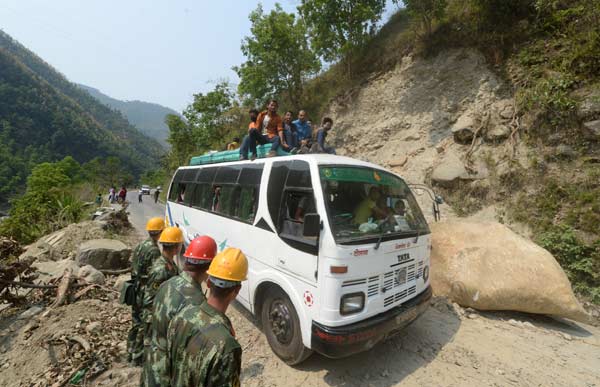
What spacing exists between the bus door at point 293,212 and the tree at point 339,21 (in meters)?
11.4

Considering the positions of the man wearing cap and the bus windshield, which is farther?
the bus windshield

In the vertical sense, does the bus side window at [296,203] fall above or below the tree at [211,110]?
below

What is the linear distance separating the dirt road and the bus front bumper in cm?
60

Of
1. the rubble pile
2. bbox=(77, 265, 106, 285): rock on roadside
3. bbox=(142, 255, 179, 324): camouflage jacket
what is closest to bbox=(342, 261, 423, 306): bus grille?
bbox=(142, 255, 179, 324): camouflage jacket

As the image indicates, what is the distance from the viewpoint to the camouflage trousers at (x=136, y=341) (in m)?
3.52

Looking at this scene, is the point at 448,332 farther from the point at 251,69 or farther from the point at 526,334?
the point at 251,69

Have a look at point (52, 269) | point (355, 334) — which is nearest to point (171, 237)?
point (355, 334)

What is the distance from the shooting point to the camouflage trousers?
11.5 ft

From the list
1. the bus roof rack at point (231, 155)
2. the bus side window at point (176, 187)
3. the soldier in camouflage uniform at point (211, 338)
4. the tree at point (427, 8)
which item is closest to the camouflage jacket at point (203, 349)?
the soldier in camouflage uniform at point (211, 338)

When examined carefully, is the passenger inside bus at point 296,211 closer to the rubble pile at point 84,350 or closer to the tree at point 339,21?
the rubble pile at point 84,350

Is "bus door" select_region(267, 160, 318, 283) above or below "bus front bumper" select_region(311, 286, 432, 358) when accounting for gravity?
above

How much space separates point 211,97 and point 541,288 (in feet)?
82.3

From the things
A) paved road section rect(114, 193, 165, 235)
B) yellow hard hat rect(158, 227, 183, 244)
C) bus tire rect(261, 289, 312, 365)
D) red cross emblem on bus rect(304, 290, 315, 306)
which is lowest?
paved road section rect(114, 193, 165, 235)

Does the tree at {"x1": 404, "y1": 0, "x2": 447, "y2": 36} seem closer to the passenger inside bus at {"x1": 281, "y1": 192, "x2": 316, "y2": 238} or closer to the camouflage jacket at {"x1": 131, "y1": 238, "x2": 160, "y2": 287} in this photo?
the passenger inside bus at {"x1": 281, "y1": 192, "x2": 316, "y2": 238}
